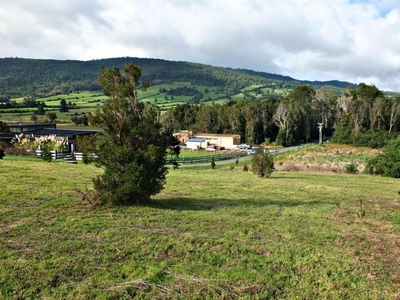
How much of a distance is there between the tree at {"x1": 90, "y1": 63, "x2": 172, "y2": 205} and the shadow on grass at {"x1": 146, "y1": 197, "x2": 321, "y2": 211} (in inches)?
40.8

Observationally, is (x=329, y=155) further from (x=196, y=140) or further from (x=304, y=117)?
(x=304, y=117)

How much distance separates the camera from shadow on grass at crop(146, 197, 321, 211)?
35.3 feet

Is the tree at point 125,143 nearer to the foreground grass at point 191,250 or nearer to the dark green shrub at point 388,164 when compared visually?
the foreground grass at point 191,250

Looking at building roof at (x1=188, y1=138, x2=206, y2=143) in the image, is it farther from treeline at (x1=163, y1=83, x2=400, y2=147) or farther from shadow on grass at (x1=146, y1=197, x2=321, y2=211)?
shadow on grass at (x1=146, y1=197, x2=321, y2=211)

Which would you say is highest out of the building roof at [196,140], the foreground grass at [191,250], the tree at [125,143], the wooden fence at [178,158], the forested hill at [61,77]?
the forested hill at [61,77]

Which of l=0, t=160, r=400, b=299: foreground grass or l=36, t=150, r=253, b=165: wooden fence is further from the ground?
l=0, t=160, r=400, b=299: foreground grass

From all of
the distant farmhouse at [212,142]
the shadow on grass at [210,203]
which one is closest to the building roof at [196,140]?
the distant farmhouse at [212,142]

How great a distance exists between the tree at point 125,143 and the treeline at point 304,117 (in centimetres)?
5792

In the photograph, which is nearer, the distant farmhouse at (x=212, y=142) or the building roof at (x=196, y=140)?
the distant farmhouse at (x=212, y=142)

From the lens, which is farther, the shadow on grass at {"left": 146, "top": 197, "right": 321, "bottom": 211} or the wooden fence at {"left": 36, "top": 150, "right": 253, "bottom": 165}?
the wooden fence at {"left": 36, "top": 150, "right": 253, "bottom": 165}

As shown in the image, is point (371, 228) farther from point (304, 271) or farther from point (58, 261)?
point (58, 261)

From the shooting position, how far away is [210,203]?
11.8 meters

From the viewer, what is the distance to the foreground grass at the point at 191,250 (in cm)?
503

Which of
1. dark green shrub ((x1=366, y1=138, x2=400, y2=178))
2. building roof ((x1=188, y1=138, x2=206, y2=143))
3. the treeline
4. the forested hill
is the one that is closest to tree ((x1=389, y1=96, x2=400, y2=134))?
the treeline
